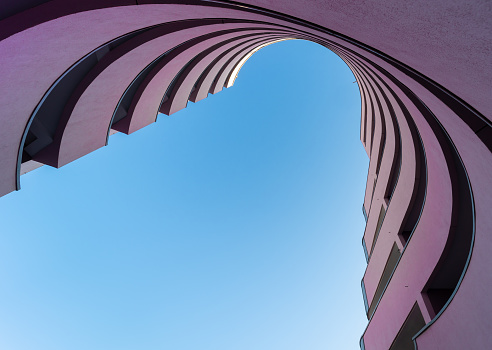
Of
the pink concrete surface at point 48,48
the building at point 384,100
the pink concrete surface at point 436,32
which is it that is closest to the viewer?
the pink concrete surface at point 436,32

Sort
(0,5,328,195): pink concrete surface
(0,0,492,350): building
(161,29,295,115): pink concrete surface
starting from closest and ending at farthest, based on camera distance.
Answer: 1. (0,0,492,350): building
2. (0,5,328,195): pink concrete surface
3. (161,29,295,115): pink concrete surface

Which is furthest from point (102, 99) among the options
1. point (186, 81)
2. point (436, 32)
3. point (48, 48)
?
point (436, 32)

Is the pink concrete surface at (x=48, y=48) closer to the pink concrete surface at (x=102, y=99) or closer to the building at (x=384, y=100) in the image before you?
the building at (x=384, y=100)

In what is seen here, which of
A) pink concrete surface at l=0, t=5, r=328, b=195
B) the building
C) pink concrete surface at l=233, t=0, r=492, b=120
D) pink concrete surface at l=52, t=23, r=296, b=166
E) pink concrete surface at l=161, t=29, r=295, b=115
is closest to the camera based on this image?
pink concrete surface at l=233, t=0, r=492, b=120

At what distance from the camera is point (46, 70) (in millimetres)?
6465

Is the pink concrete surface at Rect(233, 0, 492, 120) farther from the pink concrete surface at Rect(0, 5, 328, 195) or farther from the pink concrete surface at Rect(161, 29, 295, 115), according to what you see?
the pink concrete surface at Rect(161, 29, 295, 115)

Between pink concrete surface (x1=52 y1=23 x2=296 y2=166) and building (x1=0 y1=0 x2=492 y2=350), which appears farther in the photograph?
pink concrete surface (x1=52 y1=23 x2=296 y2=166)

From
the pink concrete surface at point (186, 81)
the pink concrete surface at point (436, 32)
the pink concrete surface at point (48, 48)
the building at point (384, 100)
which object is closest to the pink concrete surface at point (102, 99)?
the building at point (384, 100)

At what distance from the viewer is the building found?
10.6 feet

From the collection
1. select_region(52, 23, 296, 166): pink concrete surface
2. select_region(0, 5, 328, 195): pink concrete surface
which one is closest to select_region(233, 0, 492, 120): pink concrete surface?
select_region(0, 5, 328, 195): pink concrete surface

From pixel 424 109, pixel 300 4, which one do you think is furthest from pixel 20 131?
pixel 424 109

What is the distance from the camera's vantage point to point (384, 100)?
13.3 meters

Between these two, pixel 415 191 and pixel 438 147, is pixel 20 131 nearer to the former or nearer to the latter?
pixel 438 147

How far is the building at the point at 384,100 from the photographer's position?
3.23 m
